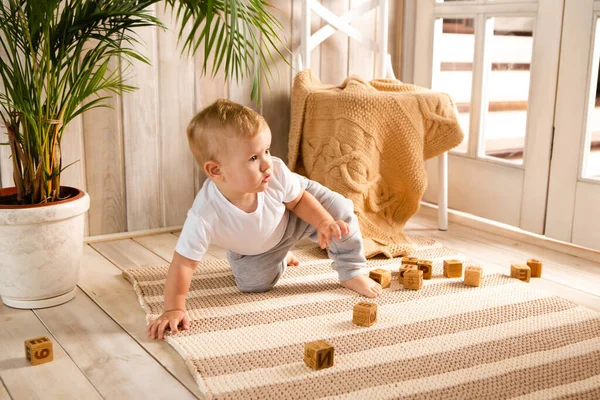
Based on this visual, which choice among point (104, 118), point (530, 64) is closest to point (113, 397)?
point (104, 118)

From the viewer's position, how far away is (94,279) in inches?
72.6

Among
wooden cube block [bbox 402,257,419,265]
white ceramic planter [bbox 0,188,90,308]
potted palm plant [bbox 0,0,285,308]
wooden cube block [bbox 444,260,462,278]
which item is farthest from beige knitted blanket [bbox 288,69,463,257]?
white ceramic planter [bbox 0,188,90,308]

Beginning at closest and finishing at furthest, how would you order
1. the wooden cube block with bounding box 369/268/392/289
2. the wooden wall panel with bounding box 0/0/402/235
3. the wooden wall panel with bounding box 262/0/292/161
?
the wooden cube block with bounding box 369/268/392/289, the wooden wall panel with bounding box 0/0/402/235, the wooden wall panel with bounding box 262/0/292/161

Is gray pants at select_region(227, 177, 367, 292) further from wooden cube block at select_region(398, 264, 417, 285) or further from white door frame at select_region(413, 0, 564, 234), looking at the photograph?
white door frame at select_region(413, 0, 564, 234)

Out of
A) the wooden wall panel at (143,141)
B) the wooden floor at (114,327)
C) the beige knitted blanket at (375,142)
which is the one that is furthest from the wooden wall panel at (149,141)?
the beige knitted blanket at (375,142)

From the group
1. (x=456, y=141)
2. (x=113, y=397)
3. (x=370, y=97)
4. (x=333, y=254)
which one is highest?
(x=370, y=97)

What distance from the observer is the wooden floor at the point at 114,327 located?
4.06 feet

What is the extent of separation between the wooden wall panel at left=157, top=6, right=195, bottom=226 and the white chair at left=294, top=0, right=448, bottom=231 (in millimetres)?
421

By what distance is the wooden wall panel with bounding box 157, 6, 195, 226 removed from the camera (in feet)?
7.31

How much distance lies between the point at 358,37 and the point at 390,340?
145 cm

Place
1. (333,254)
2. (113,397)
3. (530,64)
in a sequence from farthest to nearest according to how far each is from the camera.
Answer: (530,64), (333,254), (113,397)

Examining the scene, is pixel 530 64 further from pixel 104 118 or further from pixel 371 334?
pixel 104 118

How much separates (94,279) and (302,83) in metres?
0.94

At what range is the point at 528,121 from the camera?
7.44ft
